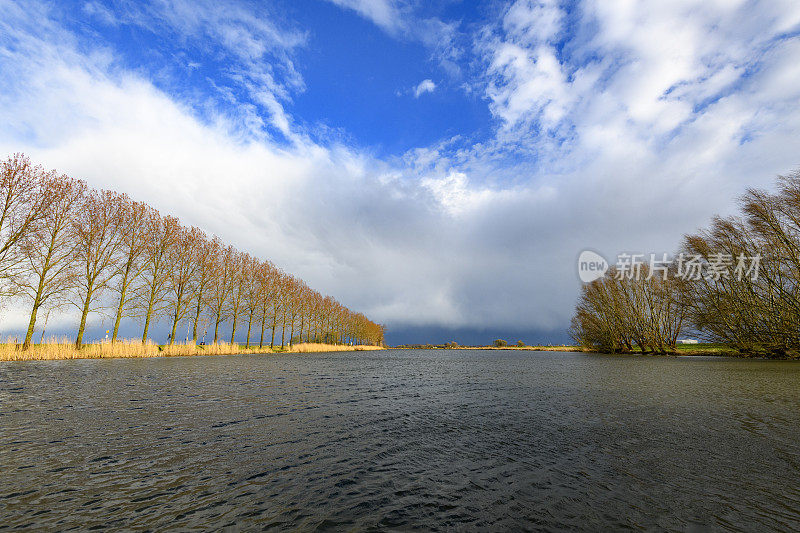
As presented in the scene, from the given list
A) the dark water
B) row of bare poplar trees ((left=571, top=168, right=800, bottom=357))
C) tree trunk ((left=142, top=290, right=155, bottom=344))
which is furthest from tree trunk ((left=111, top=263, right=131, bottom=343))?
row of bare poplar trees ((left=571, top=168, right=800, bottom=357))

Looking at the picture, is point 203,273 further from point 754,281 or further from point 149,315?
point 754,281

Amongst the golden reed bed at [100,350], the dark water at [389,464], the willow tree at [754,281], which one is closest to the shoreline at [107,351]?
the golden reed bed at [100,350]

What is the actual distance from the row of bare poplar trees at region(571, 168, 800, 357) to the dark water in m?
43.3

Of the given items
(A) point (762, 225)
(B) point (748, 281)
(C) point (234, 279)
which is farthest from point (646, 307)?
(C) point (234, 279)

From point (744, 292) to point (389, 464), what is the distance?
63533 mm

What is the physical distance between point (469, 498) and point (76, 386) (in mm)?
19122

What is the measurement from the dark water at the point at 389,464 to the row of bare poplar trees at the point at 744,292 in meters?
43.3

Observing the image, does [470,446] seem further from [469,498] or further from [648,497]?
[648,497]

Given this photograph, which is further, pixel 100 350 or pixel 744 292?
pixel 744 292

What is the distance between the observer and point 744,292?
47875 millimetres

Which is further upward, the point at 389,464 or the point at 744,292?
the point at 744,292

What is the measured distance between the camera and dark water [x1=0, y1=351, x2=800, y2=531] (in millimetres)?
4984

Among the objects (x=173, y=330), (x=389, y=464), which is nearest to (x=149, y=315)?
(x=173, y=330)

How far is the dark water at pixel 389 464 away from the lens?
498 cm
